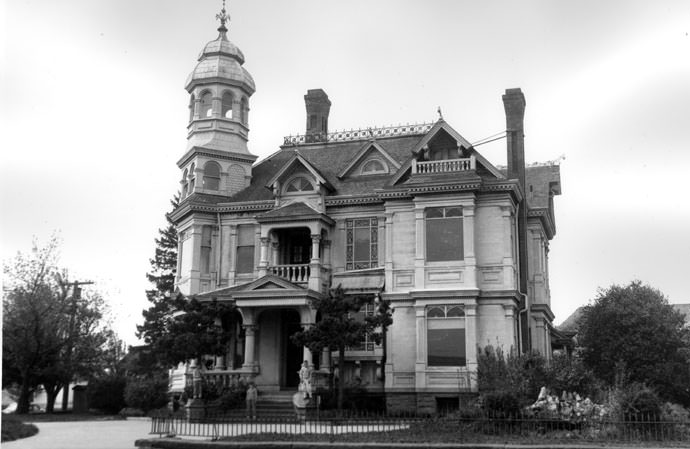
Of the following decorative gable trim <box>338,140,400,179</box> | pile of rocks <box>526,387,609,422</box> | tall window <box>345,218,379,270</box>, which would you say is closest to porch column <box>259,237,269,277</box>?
tall window <box>345,218,379,270</box>

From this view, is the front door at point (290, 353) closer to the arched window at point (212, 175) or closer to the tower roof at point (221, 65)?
the arched window at point (212, 175)

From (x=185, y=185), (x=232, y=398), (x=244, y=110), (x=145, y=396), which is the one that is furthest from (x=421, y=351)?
(x=244, y=110)

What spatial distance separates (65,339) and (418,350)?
17956 mm

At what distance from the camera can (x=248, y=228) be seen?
36.3 meters

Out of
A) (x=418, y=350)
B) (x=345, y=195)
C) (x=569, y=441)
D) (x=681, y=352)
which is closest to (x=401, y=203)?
(x=345, y=195)

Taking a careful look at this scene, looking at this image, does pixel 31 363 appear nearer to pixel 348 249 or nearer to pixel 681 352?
pixel 348 249

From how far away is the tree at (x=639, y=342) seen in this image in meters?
42.3

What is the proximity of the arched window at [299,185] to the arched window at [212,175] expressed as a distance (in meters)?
3.88

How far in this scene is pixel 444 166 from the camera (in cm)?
3281

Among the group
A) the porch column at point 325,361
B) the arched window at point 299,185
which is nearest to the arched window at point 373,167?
the arched window at point 299,185

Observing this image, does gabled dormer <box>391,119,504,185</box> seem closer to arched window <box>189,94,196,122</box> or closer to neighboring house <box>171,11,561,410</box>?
neighboring house <box>171,11,561,410</box>

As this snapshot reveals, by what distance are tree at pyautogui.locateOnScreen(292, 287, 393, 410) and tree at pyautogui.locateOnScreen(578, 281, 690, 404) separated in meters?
18.5

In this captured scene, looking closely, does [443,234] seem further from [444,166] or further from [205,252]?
[205,252]

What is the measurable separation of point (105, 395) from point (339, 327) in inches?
771
